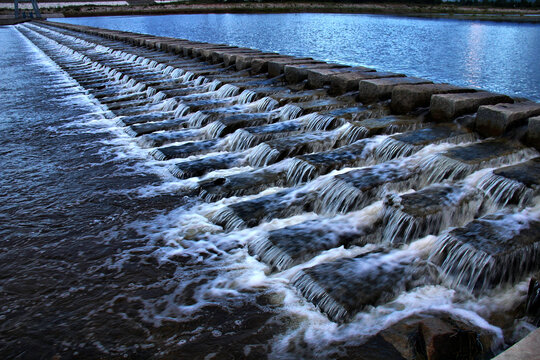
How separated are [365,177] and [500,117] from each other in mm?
1952

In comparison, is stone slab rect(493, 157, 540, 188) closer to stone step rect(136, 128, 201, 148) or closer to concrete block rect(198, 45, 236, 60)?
stone step rect(136, 128, 201, 148)

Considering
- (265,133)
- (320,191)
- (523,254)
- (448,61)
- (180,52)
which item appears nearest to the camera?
(523,254)

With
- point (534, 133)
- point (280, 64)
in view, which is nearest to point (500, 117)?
point (534, 133)

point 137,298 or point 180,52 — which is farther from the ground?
point 180,52

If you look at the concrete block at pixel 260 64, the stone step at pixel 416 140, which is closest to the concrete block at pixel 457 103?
the stone step at pixel 416 140

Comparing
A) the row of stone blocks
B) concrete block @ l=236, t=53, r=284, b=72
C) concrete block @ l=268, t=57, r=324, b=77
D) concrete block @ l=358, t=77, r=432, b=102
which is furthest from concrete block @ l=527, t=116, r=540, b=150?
concrete block @ l=236, t=53, r=284, b=72

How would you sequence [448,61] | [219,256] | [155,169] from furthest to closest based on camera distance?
1. [448,61]
2. [155,169]
3. [219,256]

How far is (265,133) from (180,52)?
9787mm

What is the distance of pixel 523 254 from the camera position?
288cm

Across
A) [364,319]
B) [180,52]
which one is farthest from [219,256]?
[180,52]

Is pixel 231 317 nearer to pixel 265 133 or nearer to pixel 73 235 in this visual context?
pixel 73 235

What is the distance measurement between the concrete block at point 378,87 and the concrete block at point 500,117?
1.69 m

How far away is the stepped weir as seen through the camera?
2.87 meters

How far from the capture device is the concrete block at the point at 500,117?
4.83m
